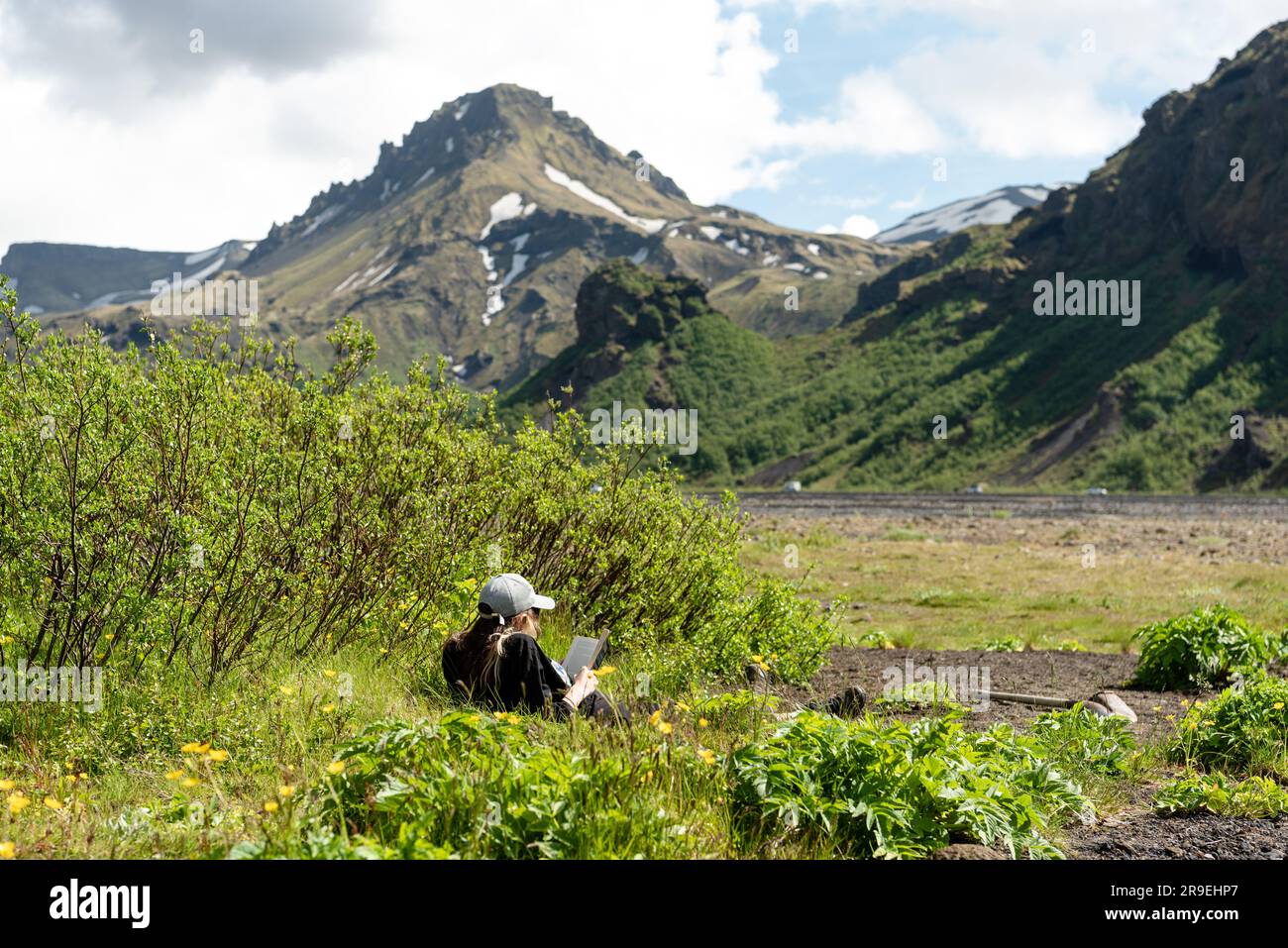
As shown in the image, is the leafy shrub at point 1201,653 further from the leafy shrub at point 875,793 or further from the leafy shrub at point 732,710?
the leafy shrub at point 875,793

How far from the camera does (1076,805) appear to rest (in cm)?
472

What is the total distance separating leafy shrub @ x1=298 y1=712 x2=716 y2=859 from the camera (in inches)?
135

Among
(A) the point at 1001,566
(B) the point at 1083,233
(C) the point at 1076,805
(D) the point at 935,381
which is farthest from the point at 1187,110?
(C) the point at 1076,805

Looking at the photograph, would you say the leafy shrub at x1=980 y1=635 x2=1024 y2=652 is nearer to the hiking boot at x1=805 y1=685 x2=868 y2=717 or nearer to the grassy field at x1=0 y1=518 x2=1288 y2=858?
the grassy field at x1=0 y1=518 x2=1288 y2=858

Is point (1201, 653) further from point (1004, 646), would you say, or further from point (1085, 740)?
point (1085, 740)

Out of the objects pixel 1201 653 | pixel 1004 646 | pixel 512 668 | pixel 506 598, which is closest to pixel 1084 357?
pixel 1004 646

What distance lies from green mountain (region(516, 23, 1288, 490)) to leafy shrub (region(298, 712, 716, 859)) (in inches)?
2713

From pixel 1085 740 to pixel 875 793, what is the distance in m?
2.22

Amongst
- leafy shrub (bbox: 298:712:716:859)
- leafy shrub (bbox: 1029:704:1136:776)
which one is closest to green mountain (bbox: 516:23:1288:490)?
leafy shrub (bbox: 1029:704:1136:776)

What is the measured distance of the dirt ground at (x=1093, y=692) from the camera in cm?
448
